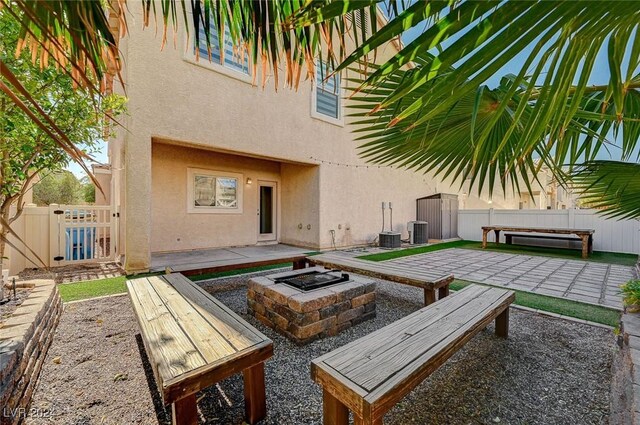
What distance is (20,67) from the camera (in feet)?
8.40

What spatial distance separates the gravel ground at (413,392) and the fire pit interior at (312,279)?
561mm

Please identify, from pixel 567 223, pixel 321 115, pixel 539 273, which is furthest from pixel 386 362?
pixel 567 223

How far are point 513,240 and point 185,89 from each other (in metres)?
11.3

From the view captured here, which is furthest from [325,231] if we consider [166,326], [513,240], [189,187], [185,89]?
[513,240]

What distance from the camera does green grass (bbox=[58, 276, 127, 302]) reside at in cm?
380

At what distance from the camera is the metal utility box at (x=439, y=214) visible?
34.9 feet

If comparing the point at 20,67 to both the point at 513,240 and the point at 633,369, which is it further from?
the point at 513,240

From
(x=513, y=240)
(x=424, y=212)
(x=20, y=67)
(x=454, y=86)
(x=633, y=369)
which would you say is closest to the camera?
(x=454, y=86)

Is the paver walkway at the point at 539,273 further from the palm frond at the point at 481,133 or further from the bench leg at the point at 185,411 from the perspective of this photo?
the bench leg at the point at 185,411

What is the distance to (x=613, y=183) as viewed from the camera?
74.7 inches

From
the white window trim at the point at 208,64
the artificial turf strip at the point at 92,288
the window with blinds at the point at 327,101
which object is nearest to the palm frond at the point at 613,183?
A: the artificial turf strip at the point at 92,288

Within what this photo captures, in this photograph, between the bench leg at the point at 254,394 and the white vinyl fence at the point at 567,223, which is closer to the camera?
the bench leg at the point at 254,394

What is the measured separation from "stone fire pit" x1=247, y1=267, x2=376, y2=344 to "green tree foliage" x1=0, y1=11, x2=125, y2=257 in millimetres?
2340

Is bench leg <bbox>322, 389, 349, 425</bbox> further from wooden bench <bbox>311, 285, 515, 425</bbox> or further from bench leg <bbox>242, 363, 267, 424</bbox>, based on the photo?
bench leg <bbox>242, 363, 267, 424</bbox>
